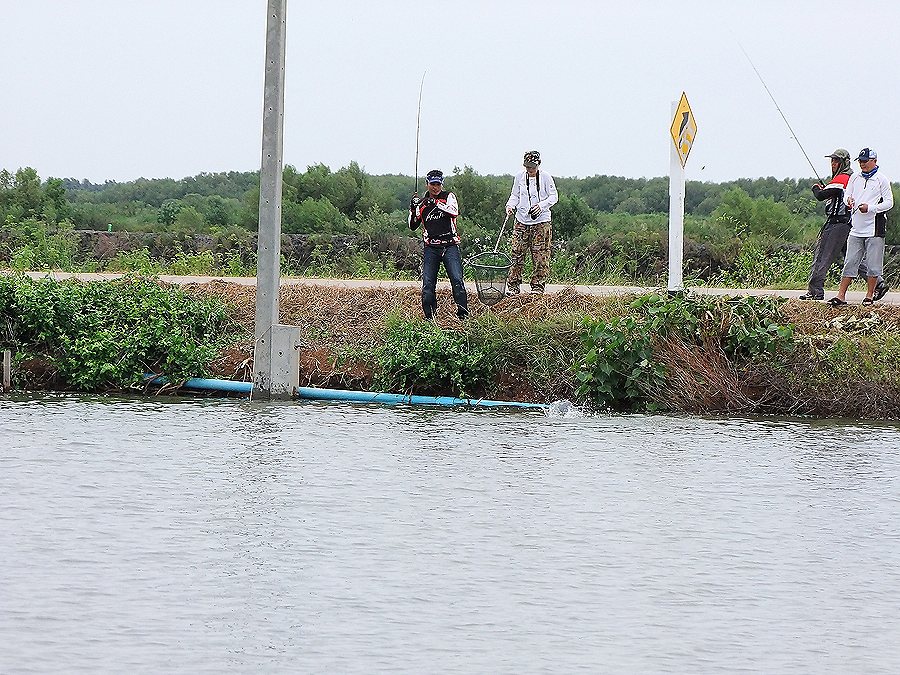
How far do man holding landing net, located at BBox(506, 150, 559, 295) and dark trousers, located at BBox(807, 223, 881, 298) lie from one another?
10.6 ft

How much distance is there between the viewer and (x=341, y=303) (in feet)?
60.3

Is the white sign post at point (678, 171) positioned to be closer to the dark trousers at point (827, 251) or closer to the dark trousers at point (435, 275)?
the dark trousers at point (827, 251)

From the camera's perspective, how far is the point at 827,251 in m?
17.8

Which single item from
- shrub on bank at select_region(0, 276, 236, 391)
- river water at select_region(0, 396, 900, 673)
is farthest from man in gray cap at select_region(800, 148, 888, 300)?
shrub on bank at select_region(0, 276, 236, 391)

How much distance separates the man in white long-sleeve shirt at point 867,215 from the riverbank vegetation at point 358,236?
6.79ft

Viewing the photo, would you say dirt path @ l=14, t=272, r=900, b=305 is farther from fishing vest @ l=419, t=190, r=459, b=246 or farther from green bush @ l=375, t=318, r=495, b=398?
green bush @ l=375, t=318, r=495, b=398

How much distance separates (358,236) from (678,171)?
59.9 ft

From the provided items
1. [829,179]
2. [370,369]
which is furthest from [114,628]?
[829,179]

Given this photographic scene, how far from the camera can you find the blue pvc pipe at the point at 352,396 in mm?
15344

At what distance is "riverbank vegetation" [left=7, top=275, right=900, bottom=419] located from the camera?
15.2m

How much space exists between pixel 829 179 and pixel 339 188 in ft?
86.9

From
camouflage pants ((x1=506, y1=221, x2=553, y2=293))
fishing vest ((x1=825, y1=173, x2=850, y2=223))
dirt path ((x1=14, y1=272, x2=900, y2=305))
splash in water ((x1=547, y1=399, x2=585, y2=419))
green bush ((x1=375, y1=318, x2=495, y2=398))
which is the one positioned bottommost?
splash in water ((x1=547, y1=399, x2=585, y2=419))

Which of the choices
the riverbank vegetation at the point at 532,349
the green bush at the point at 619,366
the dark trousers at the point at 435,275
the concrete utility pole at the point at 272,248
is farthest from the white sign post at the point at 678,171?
the concrete utility pole at the point at 272,248

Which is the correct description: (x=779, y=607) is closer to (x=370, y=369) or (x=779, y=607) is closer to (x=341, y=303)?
(x=370, y=369)
